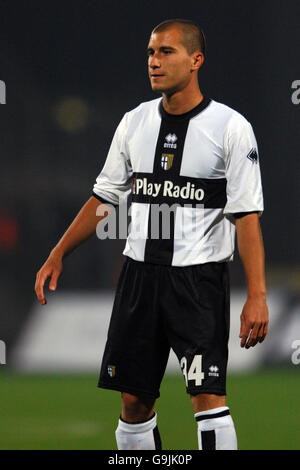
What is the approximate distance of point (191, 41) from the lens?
3467mm

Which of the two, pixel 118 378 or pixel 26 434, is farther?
pixel 26 434

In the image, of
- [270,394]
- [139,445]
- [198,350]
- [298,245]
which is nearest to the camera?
[198,350]

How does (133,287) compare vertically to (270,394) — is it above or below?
above

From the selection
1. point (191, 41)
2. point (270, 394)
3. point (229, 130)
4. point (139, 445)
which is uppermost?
point (191, 41)

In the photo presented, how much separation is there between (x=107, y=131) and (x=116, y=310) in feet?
10.2

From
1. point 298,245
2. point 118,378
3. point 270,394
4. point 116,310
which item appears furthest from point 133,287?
point 298,245

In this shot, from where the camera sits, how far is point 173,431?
4.89m

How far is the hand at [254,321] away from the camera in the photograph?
10.8 ft

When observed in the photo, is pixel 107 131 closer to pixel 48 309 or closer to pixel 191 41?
pixel 48 309

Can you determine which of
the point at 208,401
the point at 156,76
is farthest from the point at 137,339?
the point at 156,76

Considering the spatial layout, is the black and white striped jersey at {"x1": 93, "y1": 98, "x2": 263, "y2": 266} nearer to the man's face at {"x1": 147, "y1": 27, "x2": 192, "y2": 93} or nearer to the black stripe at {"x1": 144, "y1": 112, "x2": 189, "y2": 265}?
the black stripe at {"x1": 144, "y1": 112, "x2": 189, "y2": 265}

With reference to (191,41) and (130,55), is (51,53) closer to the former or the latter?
(130,55)

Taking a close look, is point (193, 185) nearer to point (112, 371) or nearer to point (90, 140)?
point (112, 371)

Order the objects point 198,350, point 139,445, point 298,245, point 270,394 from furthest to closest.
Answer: point 298,245, point 270,394, point 139,445, point 198,350
